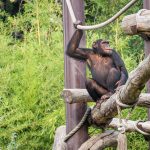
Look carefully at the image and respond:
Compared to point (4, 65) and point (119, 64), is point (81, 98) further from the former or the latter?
→ point (4, 65)

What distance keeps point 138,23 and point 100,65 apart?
57.3 inches

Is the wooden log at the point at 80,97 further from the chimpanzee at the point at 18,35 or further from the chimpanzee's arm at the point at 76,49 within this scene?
the chimpanzee at the point at 18,35

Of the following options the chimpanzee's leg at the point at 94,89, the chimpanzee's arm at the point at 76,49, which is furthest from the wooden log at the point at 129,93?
the chimpanzee's arm at the point at 76,49

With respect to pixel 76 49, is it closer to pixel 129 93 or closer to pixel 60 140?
pixel 60 140

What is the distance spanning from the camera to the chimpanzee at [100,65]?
3.42 meters

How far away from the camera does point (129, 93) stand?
2604 mm

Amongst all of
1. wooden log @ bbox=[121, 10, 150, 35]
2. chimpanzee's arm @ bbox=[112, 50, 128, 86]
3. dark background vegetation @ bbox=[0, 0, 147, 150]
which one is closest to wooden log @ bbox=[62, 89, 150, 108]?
chimpanzee's arm @ bbox=[112, 50, 128, 86]

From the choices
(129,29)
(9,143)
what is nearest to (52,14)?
(9,143)

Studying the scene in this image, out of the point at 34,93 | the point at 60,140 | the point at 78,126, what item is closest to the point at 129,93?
the point at 78,126

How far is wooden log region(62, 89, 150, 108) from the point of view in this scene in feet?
11.4

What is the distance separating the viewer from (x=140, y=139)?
5215 mm

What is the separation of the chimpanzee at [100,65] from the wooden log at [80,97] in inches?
2.6

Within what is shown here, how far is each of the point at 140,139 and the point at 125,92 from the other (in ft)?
8.75

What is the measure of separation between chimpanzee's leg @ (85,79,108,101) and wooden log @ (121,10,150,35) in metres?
1.39
